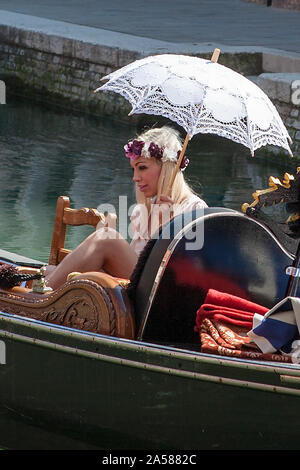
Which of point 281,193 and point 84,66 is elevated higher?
point 281,193

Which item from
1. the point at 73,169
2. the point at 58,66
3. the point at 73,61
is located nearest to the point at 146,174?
the point at 73,169

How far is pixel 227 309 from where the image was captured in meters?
4.86

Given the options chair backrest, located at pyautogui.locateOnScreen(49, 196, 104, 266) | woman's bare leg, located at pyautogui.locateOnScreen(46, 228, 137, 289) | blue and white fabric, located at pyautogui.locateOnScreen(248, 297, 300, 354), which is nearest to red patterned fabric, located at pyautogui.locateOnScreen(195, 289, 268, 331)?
blue and white fabric, located at pyautogui.locateOnScreen(248, 297, 300, 354)

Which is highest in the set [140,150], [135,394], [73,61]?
[140,150]

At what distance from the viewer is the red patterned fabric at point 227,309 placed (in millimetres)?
4824

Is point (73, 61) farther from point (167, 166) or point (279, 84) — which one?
point (167, 166)

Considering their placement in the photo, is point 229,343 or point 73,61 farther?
point 73,61

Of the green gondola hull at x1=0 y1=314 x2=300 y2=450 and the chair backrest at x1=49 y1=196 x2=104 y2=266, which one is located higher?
the chair backrest at x1=49 y1=196 x2=104 y2=266

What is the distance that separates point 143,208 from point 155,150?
0.89 feet

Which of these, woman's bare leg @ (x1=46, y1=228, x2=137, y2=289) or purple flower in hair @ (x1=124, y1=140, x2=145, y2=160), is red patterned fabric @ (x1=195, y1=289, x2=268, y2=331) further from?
purple flower in hair @ (x1=124, y1=140, x2=145, y2=160)

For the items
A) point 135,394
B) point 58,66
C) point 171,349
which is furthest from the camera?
point 58,66

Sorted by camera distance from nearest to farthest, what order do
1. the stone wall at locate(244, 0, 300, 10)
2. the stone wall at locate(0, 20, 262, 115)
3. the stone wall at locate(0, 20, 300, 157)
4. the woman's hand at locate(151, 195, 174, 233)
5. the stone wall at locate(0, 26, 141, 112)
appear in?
1. the woman's hand at locate(151, 195, 174, 233)
2. the stone wall at locate(0, 20, 300, 157)
3. the stone wall at locate(0, 20, 262, 115)
4. the stone wall at locate(0, 26, 141, 112)
5. the stone wall at locate(244, 0, 300, 10)

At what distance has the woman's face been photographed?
221 inches

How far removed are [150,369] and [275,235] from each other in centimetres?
74
